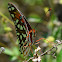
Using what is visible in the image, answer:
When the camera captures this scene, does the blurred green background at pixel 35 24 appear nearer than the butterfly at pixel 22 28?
No

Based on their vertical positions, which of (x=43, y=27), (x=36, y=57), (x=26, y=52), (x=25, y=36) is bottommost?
(x=36, y=57)

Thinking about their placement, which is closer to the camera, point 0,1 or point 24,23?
point 24,23

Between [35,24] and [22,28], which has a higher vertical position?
[35,24]

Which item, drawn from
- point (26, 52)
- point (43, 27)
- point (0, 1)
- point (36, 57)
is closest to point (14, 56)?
point (26, 52)

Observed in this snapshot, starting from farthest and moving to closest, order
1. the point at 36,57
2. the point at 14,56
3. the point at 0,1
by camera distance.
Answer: the point at 0,1, the point at 14,56, the point at 36,57

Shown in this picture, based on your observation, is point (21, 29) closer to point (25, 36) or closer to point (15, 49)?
point (25, 36)

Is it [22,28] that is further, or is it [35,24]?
[35,24]

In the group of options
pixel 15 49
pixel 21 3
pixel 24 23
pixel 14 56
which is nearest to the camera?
pixel 24 23

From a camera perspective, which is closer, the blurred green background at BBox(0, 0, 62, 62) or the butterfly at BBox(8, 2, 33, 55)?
the butterfly at BBox(8, 2, 33, 55)
